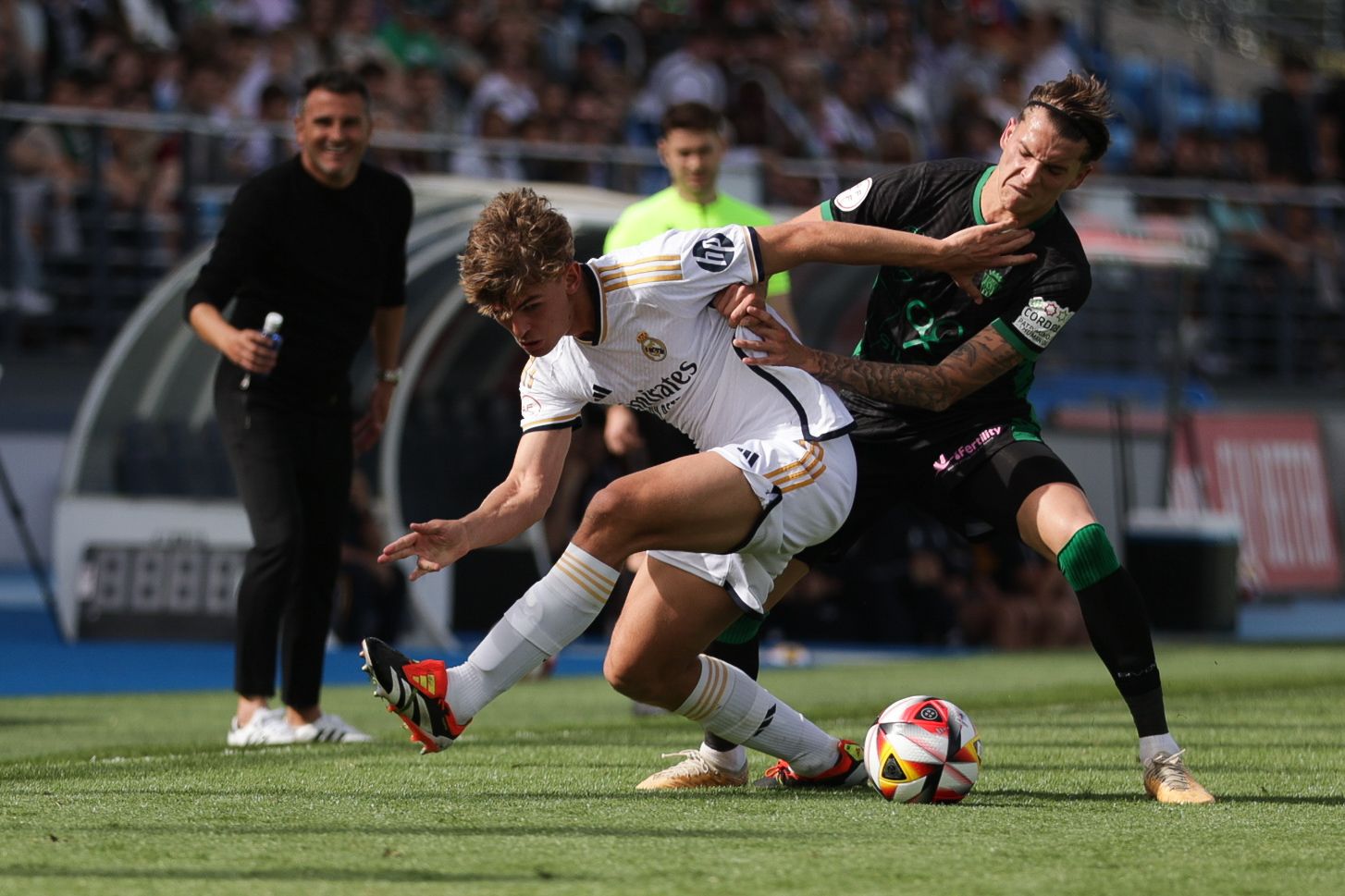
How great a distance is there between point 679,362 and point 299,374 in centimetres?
287

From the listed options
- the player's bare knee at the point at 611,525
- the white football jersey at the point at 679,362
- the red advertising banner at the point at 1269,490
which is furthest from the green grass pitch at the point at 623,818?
the red advertising banner at the point at 1269,490

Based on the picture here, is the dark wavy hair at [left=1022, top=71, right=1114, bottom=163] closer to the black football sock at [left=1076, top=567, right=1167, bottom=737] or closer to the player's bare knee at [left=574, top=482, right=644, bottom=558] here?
the black football sock at [left=1076, top=567, right=1167, bottom=737]

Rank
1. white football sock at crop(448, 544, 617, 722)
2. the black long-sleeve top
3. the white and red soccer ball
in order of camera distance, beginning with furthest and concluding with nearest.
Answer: the black long-sleeve top
the white and red soccer ball
white football sock at crop(448, 544, 617, 722)

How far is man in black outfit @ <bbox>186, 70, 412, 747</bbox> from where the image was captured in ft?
26.1

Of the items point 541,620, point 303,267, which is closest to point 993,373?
point 541,620

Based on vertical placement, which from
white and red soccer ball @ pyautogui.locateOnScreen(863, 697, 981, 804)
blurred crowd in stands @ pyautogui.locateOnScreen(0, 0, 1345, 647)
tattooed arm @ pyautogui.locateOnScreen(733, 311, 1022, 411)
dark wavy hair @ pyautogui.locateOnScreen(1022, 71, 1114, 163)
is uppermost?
blurred crowd in stands @ pyautogui.locateOnScreen(0, 0, 1345, 647)

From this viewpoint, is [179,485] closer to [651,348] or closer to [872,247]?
[651,348]

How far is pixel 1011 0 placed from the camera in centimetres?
2458

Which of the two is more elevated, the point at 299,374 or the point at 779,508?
the point at 299,374

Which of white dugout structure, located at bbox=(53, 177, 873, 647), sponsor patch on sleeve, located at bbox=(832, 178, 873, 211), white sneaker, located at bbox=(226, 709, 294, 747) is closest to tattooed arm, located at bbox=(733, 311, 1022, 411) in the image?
sponsor patch on sleeve, located at bbox=(832, 178, 873, 211)

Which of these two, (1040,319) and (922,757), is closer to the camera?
(922,757)

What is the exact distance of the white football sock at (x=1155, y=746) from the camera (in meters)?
5.89

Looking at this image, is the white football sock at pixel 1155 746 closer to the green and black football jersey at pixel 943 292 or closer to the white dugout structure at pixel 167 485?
the green and black football jersey at pixel 943 292

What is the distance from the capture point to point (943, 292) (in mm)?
6355
